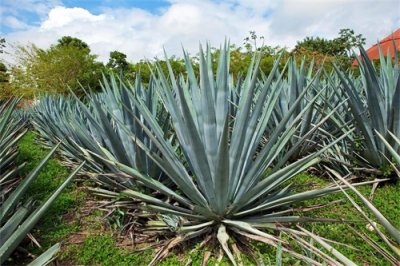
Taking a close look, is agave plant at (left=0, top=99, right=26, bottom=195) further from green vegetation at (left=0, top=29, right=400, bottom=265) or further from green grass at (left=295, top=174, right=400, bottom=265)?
green grass at (left=295, top=174, right=400, bottom=265)

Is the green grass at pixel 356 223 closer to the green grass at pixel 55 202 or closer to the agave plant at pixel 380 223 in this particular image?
the agave plant at pixel 380 223

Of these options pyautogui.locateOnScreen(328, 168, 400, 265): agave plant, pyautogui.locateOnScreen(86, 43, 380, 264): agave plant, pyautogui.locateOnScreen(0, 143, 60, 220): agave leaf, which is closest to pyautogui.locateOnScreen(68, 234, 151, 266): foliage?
pyautogui.locateOnScreen(86, 43, 380, 264): agave plant

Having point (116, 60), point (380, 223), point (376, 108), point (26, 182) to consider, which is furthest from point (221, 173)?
point (116, 60)

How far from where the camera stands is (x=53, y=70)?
23281 millimetres

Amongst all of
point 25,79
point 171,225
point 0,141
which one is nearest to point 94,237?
point 171,225

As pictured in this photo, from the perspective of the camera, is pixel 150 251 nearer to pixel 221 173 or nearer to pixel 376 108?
pixel 221 173

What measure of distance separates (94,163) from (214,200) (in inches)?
63.5

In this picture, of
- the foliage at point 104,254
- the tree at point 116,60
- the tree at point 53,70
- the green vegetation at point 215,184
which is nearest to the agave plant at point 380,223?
the green vegetation at point 215,184

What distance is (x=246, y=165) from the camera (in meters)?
2.53

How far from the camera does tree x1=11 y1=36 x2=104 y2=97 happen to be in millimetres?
23109

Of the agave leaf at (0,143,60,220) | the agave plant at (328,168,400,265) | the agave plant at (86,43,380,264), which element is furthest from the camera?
the agave plant at (86,43,380,264)

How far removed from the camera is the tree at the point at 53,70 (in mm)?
23109

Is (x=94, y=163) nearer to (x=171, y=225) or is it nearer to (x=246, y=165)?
(x=171, y=225)

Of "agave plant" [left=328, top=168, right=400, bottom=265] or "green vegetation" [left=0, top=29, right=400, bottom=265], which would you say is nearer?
"agave plant" [left=328, top=168, right=400, bottom=265]
